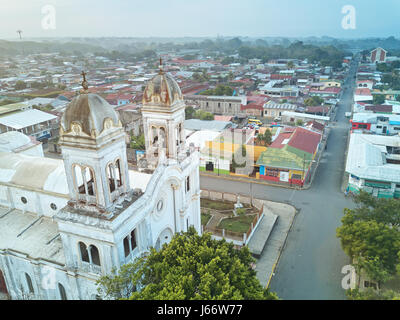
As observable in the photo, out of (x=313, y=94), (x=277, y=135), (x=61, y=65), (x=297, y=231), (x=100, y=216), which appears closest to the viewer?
(x=100, y=216)

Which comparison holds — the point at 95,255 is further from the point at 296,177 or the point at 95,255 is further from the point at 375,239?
the point at 296,177

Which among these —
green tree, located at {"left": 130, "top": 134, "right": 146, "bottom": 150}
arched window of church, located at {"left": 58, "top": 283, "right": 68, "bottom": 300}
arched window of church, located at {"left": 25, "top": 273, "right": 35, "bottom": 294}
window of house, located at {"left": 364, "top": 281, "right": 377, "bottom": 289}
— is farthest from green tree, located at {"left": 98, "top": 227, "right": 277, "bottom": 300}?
green tree, located at {"left": 130, "top": 134, "right": 146, "bottom": 150}

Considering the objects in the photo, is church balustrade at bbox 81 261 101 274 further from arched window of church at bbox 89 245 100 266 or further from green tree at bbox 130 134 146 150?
green tree at bbox 130 134 146 150

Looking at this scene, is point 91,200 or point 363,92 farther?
point 363,92

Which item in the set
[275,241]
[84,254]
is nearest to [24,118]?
[84,254]
